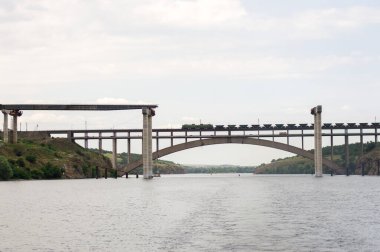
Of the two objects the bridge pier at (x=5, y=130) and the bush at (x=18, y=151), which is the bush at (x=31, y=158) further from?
the bridge pier at (x=5, y=130)

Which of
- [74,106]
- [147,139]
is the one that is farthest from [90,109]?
[147,139]

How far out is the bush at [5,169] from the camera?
15225cm

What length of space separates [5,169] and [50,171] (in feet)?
81.3

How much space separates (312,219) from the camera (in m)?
55.5

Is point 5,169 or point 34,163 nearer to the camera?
point 5,169

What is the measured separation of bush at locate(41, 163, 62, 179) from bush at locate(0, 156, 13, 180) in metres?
18.6

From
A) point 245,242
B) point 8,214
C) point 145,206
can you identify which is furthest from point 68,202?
point 245,242

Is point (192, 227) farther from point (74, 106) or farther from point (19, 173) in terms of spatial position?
point (74, 106)

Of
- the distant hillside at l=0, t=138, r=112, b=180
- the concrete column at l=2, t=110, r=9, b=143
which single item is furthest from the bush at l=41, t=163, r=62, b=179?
the concrete column at l=2, t=110, r=9, b=143

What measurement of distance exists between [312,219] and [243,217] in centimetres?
581

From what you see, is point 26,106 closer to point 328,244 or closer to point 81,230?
point 81,230

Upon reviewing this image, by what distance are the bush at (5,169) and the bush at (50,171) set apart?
61.2ft

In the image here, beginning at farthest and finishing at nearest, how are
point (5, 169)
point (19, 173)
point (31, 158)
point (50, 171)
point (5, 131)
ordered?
1. point (5, 131)
2. point (50, 171)
3. point (31, 158)
4. point (19, 173)
5. point (5, 169)

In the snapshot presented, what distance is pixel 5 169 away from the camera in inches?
6107
